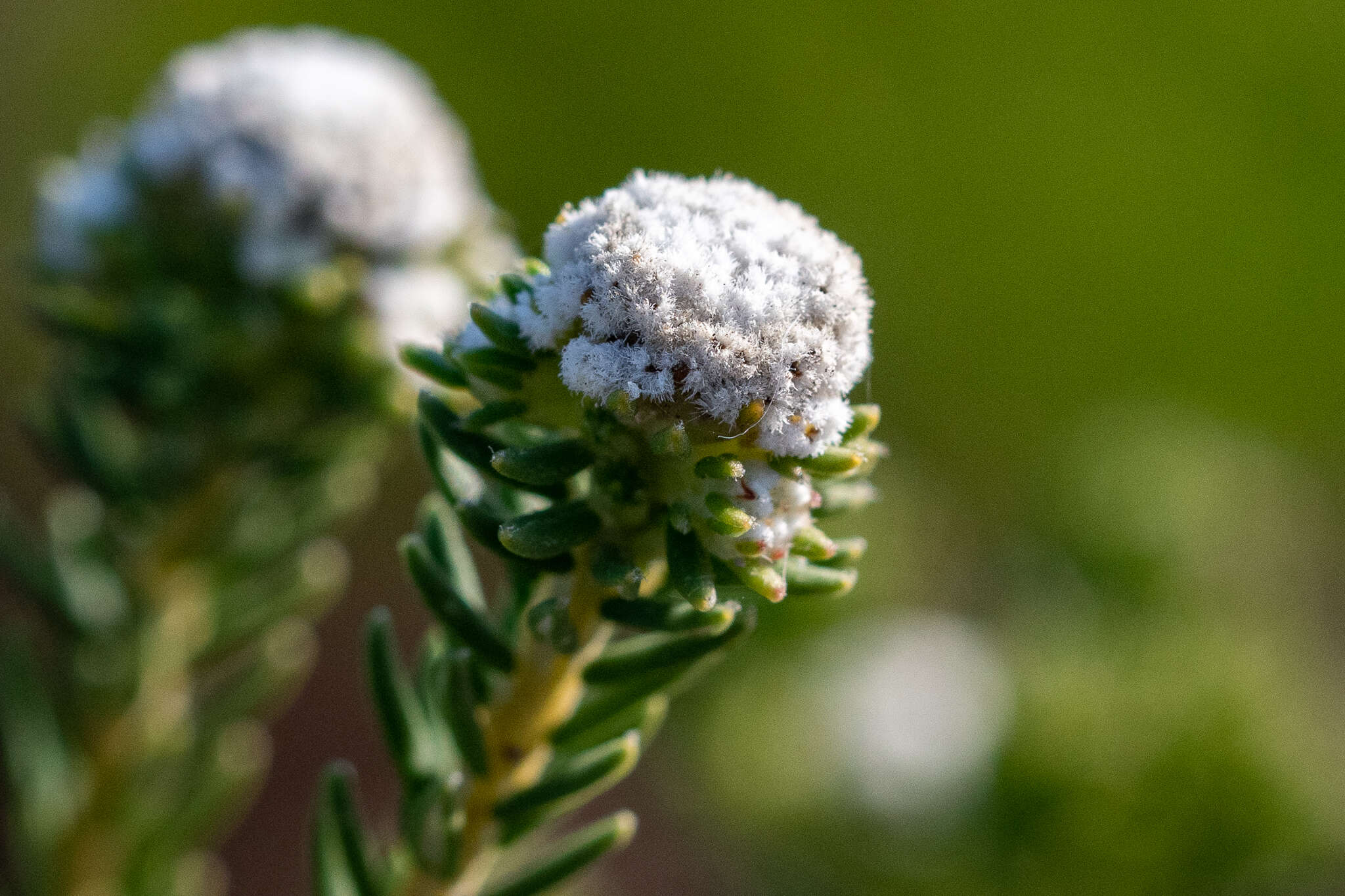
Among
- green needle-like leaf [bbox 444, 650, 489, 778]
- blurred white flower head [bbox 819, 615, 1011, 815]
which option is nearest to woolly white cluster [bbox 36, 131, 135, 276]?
green needle-like leaf [bbox 444, 650, 489, 778]

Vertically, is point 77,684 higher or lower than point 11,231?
lower

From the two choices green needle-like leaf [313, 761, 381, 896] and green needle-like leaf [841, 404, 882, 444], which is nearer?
green needle-like leaf [841, 404, 882, 444]

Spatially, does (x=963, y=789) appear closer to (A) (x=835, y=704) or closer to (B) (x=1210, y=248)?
(A) (x=835, y=704)

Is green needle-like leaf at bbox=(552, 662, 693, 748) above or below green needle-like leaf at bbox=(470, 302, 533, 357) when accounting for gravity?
below

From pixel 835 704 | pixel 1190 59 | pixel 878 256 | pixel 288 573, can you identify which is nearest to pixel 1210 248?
pixel 1190 59

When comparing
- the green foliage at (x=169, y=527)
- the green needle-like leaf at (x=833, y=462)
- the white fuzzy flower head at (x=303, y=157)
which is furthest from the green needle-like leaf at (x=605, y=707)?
the white fuzzy flower head at (x=303, y=157)

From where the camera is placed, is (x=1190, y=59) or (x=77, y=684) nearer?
(x=77, y=684)

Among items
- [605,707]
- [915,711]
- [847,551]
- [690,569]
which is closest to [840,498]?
[847,551]

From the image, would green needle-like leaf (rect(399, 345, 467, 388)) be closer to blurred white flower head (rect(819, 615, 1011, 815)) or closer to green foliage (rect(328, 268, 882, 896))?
green foliage (rect(328, 268, 882, 896))
